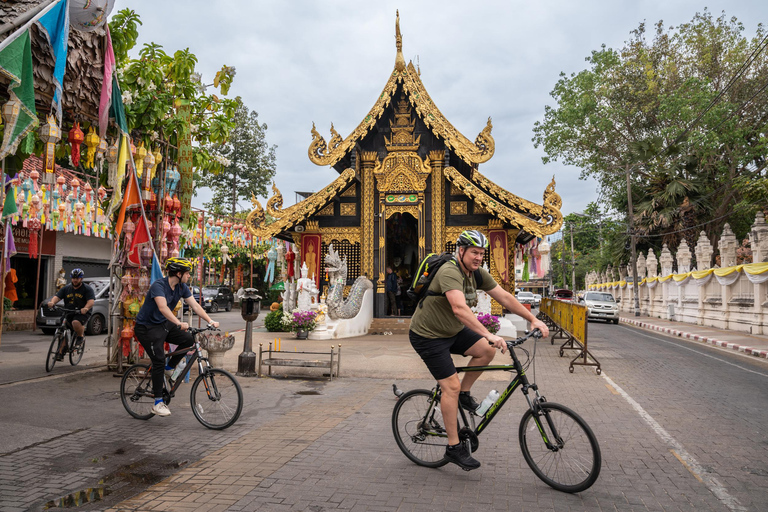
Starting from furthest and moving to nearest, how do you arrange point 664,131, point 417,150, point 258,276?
1. point 258,276
2. point 664,131
3. point 417,150

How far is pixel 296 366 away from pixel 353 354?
10.6 feet

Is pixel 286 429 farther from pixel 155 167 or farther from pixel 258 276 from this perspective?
pixel 258 276

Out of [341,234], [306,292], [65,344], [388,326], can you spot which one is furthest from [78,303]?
[388,326]

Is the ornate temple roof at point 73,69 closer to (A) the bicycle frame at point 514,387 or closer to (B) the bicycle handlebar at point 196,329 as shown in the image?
(B) the bicycle handlebar at point 196,329

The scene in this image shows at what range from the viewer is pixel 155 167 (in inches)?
360

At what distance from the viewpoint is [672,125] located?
33.1m

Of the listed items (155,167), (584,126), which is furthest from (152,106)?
(584,126)

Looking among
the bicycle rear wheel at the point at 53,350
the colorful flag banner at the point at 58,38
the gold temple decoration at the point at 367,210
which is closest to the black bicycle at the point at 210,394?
the colorful flag banner at the point at 58,38

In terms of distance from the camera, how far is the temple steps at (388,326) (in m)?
17.5

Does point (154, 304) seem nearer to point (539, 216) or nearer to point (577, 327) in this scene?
point (577, 327)

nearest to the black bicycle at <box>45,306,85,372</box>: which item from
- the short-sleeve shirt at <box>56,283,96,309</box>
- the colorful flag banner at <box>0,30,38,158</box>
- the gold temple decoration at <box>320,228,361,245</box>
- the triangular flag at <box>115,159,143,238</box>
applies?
the short-sleeve shirt at <box>56,283,96,309</box>

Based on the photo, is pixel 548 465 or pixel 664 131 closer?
pixel 548 465

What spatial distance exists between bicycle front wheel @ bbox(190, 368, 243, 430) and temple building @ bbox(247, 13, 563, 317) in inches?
458

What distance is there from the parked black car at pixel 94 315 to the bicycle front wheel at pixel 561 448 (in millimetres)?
16114
